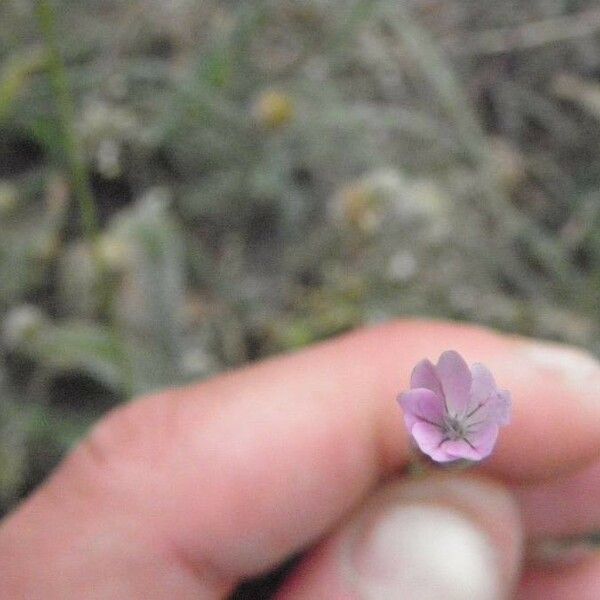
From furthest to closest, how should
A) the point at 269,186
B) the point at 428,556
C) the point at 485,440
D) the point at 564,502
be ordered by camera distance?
the point at 269,186, the point at 564,502, the point at 428,556, the point at 485,440

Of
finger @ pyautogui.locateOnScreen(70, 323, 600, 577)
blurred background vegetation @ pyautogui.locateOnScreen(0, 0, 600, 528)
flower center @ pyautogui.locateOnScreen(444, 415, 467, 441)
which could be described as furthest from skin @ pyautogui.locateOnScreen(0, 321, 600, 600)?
blurred background vegetation @ pyautogui.locateOnScreen(0, 0, 600, 528)

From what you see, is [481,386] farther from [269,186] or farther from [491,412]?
[269,186]

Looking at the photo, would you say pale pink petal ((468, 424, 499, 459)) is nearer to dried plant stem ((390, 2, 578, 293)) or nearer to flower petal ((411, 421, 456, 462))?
flower petal ((411, 421, 456, 462))

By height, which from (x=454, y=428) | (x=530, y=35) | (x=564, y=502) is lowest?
(x=564, y=502)

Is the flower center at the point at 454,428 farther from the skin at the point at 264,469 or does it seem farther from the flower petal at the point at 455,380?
the skin at the point at 264,469

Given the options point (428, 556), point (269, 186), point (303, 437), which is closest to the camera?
point (428, 556)

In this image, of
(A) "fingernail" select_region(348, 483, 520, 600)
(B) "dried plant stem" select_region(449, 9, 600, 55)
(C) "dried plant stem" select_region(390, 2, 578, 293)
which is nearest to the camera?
(A) "fingernail" select_region(348, 483, 520, 600)

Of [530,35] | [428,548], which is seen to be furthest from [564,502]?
[530,35]
